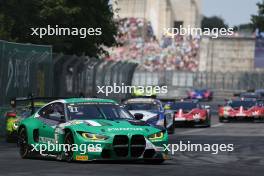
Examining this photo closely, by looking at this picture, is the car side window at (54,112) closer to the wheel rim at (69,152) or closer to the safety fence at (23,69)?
the wheel rim at (69,152)

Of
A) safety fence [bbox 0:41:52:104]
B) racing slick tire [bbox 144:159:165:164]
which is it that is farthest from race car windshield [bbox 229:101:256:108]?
racing slick tire [bbox 144:159:165:164]

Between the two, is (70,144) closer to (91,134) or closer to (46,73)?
(91,134)

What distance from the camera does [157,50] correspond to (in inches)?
5241

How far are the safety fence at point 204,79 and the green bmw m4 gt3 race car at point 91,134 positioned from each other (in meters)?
85.9

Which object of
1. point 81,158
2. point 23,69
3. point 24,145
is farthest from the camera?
point 23,69

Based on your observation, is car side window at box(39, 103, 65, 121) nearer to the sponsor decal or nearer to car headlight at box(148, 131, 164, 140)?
the sponsor decal

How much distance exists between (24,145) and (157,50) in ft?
374

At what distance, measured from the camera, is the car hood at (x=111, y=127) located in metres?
17.5

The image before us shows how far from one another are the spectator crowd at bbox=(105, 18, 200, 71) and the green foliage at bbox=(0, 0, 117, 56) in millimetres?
79479

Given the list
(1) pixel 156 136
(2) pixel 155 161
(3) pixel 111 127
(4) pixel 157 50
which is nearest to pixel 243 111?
(2) pixel 155 161

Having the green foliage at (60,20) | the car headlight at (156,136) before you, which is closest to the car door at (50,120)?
the car headlight at (156,136)

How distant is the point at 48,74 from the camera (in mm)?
32188

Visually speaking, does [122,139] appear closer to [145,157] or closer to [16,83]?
[145,157]

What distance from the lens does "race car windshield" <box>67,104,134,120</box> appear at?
18438 mm
